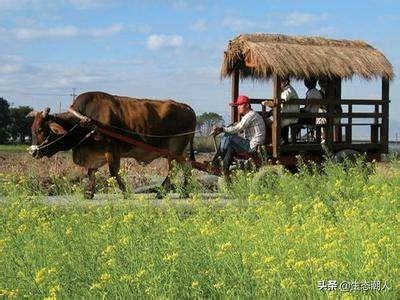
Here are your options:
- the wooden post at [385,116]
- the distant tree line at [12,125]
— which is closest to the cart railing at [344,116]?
the wooden post at [385,116]

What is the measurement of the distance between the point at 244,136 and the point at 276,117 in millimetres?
544

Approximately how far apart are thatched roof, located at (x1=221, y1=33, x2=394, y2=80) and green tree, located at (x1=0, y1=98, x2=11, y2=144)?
46.5 m

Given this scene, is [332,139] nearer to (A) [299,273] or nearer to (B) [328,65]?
(B) [328,65]

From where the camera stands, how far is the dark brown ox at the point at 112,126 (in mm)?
10312

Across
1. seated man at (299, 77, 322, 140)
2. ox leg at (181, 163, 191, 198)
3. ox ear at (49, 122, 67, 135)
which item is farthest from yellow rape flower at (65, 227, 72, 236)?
seated man at (299, 77, 322, 140)

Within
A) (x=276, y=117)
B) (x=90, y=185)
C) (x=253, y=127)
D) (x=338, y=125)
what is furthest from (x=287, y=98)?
(x=90, y=185)

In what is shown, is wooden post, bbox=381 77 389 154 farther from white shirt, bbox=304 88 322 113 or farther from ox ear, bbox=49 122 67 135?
ox ear, bbox=49 122 67 135

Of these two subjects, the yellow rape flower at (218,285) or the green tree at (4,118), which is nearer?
the yellow rape flower at (218,285)

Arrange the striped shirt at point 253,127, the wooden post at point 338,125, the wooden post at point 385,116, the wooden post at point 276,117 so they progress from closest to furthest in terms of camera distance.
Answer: the striped shirt at point 253,127 < the wooden post at point 276,117 < the wooden post at point 338,125 < the wooden post at point 385,116

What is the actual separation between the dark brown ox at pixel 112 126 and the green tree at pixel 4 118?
46.3 metres

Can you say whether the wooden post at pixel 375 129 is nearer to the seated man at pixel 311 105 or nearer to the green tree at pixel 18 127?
the seated man at pixel 311 105

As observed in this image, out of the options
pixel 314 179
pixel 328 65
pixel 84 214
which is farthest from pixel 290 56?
pixel 84 214

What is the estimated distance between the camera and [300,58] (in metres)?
11.1

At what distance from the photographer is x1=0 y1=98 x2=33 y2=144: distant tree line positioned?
57184 mm
